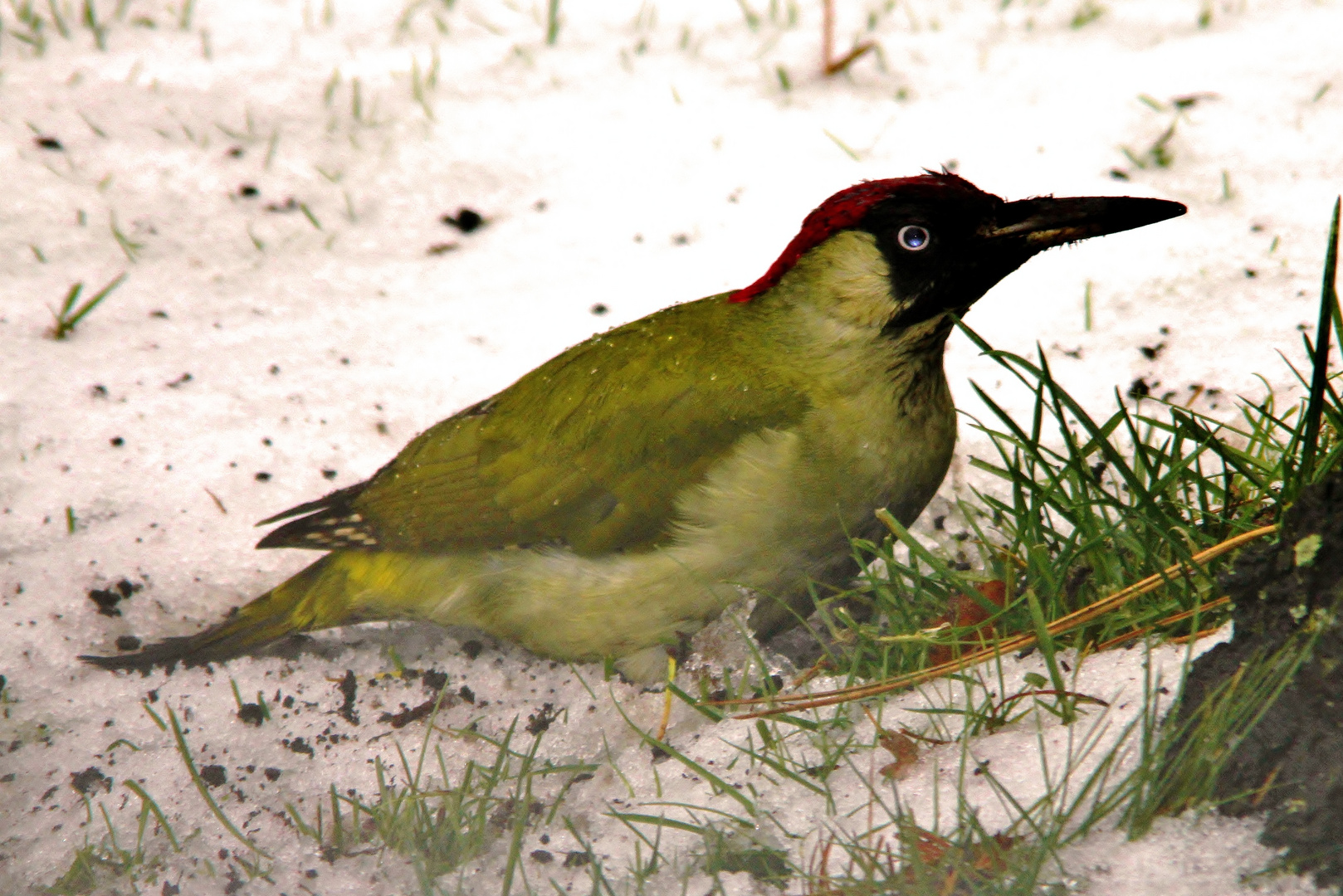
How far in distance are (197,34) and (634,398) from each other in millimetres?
3487

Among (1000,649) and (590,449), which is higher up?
(1000,649)

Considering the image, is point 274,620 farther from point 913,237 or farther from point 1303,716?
point 1303,716

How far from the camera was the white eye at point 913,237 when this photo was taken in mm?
2609

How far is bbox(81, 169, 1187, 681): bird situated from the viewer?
2.58m

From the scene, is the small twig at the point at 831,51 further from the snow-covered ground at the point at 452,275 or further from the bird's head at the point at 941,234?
the bird's head at the point at 941,234

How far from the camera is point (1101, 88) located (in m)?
4.47

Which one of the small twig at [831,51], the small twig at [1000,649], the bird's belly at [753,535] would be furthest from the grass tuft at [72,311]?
the small twig at [831,51]

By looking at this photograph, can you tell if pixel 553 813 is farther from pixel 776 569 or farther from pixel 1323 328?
pixel 1323 328

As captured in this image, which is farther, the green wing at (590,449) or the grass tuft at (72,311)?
the grass tuft at (72,311)

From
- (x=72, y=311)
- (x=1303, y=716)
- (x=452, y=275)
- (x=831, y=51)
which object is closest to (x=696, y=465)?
(x=1303, y=716)

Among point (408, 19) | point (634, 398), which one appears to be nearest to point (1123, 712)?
point (634, 398)

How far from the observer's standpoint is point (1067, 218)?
2.58 m

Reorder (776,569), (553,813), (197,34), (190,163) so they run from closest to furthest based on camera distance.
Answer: (553,813), (776,569), (190,163), (197,34)

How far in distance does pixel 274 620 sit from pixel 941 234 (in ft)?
5.63
